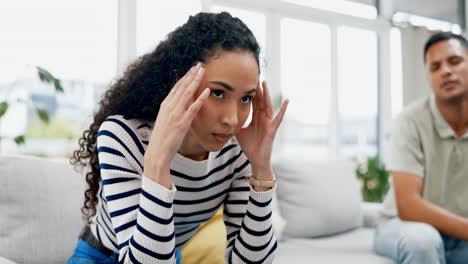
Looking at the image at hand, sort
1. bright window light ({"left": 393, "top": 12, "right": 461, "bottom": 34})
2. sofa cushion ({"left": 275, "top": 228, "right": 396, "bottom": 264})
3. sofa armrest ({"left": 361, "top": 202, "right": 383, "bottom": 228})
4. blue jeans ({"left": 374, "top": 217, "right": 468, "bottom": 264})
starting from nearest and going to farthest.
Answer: blue jeans ({"left": 374, "top": 217, "right": 468, "bottom": 264})
sofa cushion ({"left": 275, "top": 228, "right": 396, "bottom": 264})
sofa armrest ({"left": 361, "top": 202, "right": 383, "bottom": 228})
bright window light ({"left": 393, "top": 12, "right": 461, "bottom": 34})

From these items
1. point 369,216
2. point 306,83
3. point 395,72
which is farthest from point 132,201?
point 395,72

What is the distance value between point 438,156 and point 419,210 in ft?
1.02

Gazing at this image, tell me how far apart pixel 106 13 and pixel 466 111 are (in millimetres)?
2961

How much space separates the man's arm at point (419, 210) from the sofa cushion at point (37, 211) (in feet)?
4.25

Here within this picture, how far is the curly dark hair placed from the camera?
98 centimetres

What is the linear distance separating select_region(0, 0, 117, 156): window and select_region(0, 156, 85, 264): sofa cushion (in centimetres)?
201

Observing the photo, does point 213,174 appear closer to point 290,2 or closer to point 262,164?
point 262,164

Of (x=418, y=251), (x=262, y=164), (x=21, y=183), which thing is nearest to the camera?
(x=262, y=164)

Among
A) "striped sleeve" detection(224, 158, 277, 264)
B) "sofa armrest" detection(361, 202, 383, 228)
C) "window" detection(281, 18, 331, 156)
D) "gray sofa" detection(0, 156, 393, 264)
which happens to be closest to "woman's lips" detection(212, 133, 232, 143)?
"striped sleeve" detection(224, 158, 277, 264)

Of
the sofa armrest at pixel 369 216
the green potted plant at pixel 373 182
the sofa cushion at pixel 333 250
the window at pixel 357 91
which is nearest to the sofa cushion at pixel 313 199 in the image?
the sofa cushion at pixel 333 250

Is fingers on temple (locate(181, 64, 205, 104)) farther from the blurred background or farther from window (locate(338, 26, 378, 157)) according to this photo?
window (locate(338, 26, 378, 157))

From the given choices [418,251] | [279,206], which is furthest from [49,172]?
[418,251]

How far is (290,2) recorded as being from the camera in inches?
187

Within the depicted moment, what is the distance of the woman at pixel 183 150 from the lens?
36.2 inches
